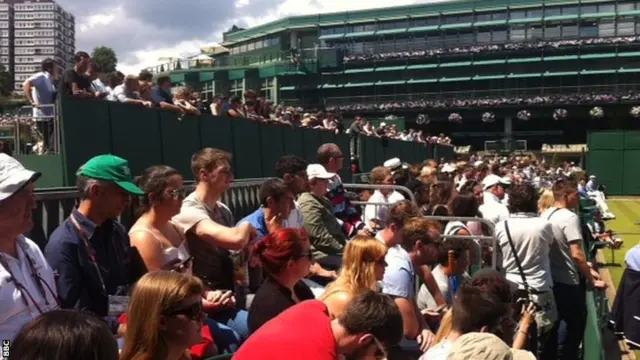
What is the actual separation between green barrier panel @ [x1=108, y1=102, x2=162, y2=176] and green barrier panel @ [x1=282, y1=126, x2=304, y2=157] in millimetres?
4348

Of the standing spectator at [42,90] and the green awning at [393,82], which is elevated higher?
the green awning at [393,82]

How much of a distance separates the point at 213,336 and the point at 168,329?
45.7 inches

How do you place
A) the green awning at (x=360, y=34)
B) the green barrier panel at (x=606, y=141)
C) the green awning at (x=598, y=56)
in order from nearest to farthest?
the green barrier panel at (x=606, y=141)
the green awning at (x=598, y=56)
the green awning at (x=360, y=34)

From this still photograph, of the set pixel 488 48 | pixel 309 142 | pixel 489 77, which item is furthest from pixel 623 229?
pixel 488 48

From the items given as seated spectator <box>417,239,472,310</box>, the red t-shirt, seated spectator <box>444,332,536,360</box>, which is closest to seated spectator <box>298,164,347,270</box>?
seated spectator <box>417,239,472,310</box>

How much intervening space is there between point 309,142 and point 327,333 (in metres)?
11.5

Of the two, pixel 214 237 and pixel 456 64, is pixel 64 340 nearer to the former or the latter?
pixel 214 237

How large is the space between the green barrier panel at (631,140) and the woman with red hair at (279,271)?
153 feet

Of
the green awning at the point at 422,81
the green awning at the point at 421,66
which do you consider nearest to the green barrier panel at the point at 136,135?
the green awning at the point at 422,81

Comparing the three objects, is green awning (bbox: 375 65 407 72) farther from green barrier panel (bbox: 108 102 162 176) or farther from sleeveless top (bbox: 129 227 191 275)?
sleeveless top (bbox: 129 227 191 275)

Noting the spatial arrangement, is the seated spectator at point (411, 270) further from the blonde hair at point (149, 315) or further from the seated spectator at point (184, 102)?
the seated spectator at point (184, 102)

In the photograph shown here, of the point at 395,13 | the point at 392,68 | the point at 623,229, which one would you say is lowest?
the point at 623,229

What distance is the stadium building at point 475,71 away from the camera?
241ft

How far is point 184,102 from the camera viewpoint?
32.9 feet
